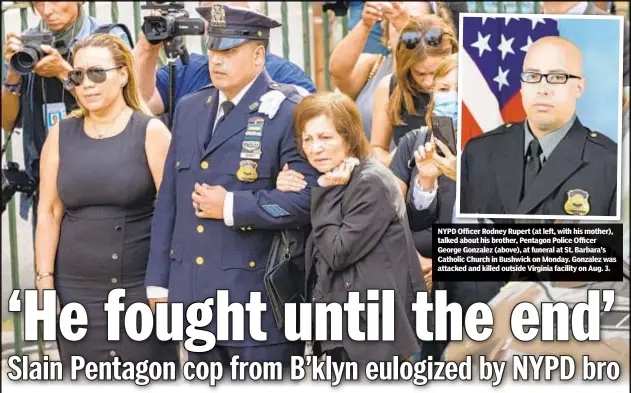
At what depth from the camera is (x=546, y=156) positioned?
5988 mm

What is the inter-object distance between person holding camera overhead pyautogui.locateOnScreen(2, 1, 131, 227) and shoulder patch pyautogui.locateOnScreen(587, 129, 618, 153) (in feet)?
6.75

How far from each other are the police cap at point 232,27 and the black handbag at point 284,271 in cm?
83

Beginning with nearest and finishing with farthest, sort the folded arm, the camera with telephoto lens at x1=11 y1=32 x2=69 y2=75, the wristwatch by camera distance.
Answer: the folded arm < the camera with telephoto lens at x1=11 y1=32 x2=69 y2=75 < the wristwatch

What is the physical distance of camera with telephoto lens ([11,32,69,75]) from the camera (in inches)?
239

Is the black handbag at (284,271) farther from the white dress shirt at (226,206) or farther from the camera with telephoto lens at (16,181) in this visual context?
the camera with telephoto lens at (16,181)

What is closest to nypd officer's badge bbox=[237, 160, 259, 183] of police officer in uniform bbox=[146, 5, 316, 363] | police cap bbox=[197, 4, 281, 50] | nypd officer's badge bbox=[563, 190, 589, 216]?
police officer in uniform bbox=[146, 5, 316, 363]

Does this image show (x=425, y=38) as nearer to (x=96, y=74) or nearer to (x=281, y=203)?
(x=281, y=203)

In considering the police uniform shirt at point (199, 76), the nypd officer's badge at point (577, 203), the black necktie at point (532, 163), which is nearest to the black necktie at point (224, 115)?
the police uniform shirt at point (199, 76)

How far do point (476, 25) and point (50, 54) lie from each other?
187 cm

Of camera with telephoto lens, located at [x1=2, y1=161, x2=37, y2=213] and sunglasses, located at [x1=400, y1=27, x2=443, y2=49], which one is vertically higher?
sunglasses, located at [x1=400, y1=27, x2=443, y2=49]

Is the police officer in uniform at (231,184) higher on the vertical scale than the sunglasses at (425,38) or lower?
lower

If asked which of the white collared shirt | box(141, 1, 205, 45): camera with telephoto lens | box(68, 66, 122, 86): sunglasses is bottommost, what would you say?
the white collared shirt

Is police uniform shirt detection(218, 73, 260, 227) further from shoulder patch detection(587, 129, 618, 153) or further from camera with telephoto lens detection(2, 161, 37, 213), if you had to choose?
shoulder patch detection(587, 129, 618, 153)

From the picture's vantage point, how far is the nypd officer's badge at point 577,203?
600 centimetres
